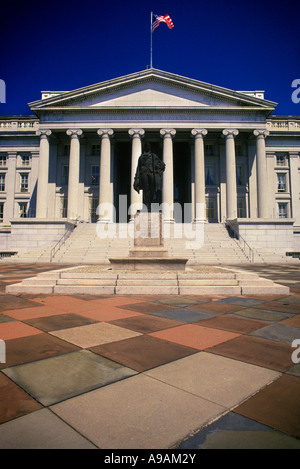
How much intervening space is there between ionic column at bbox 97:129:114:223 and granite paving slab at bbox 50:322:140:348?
31533 millimetres

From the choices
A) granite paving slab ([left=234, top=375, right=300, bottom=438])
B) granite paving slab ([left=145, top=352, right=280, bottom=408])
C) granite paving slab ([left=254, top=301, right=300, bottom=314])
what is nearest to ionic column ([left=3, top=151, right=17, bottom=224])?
granite paving slab ([left=254, top=301, right=300, bottom=314])

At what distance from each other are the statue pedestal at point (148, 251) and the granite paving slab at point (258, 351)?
7451 mm

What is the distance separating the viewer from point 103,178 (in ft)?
122

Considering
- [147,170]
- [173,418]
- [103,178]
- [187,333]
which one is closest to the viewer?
[173,418]

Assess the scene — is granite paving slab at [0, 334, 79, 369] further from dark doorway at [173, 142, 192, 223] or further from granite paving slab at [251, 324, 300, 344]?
dark doorway at [173, 142, 192, 223]

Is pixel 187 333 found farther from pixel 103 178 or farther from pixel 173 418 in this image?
pixel 103 178

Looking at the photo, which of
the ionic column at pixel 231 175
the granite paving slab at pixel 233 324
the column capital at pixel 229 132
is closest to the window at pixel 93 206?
the ionic column at pixel 231 175

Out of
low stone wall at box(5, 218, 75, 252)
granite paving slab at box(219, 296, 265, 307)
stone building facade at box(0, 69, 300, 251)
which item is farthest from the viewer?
stone building facade at box(0, 69, 300, 251)

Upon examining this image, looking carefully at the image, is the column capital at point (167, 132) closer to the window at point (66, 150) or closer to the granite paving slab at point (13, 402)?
the window at point (66, 150)

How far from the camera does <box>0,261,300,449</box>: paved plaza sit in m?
2.11

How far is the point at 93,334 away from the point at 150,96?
39.4 meters

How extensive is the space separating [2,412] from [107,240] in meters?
26.7
